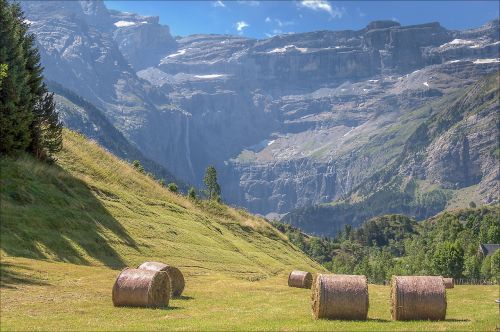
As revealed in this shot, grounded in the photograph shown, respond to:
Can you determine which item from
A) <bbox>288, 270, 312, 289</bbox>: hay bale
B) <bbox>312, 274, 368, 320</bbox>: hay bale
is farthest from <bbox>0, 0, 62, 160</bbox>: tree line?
<bbox>312, 274, 368, 320</bbox>: hay bale

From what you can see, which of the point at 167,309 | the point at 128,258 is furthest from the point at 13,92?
the point at 167,309

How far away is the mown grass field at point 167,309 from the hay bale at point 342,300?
720 mm

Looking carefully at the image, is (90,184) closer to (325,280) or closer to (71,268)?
(71,268)

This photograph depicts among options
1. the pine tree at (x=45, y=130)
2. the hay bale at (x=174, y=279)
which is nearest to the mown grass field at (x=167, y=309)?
the hay bale at (x=174, y=279)

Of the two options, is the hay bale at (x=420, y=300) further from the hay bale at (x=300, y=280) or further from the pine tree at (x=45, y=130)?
the pine tree at (x=45, y=130)

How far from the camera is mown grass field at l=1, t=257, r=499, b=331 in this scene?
22.1 m

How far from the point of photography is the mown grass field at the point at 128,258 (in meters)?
23.9

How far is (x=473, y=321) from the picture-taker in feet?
79.4

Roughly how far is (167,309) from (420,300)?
12.9 metres

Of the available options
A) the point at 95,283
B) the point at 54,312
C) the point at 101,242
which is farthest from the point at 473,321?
the point at 101,242

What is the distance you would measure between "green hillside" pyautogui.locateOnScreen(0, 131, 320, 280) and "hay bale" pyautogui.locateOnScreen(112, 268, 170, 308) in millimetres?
12689

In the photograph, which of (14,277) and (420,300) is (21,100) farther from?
(420,300)

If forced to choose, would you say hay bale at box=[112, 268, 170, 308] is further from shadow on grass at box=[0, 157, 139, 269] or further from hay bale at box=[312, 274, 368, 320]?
shadow on grass at box=[0, 157, 139, 269]

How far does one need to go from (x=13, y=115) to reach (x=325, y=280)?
39243mm
